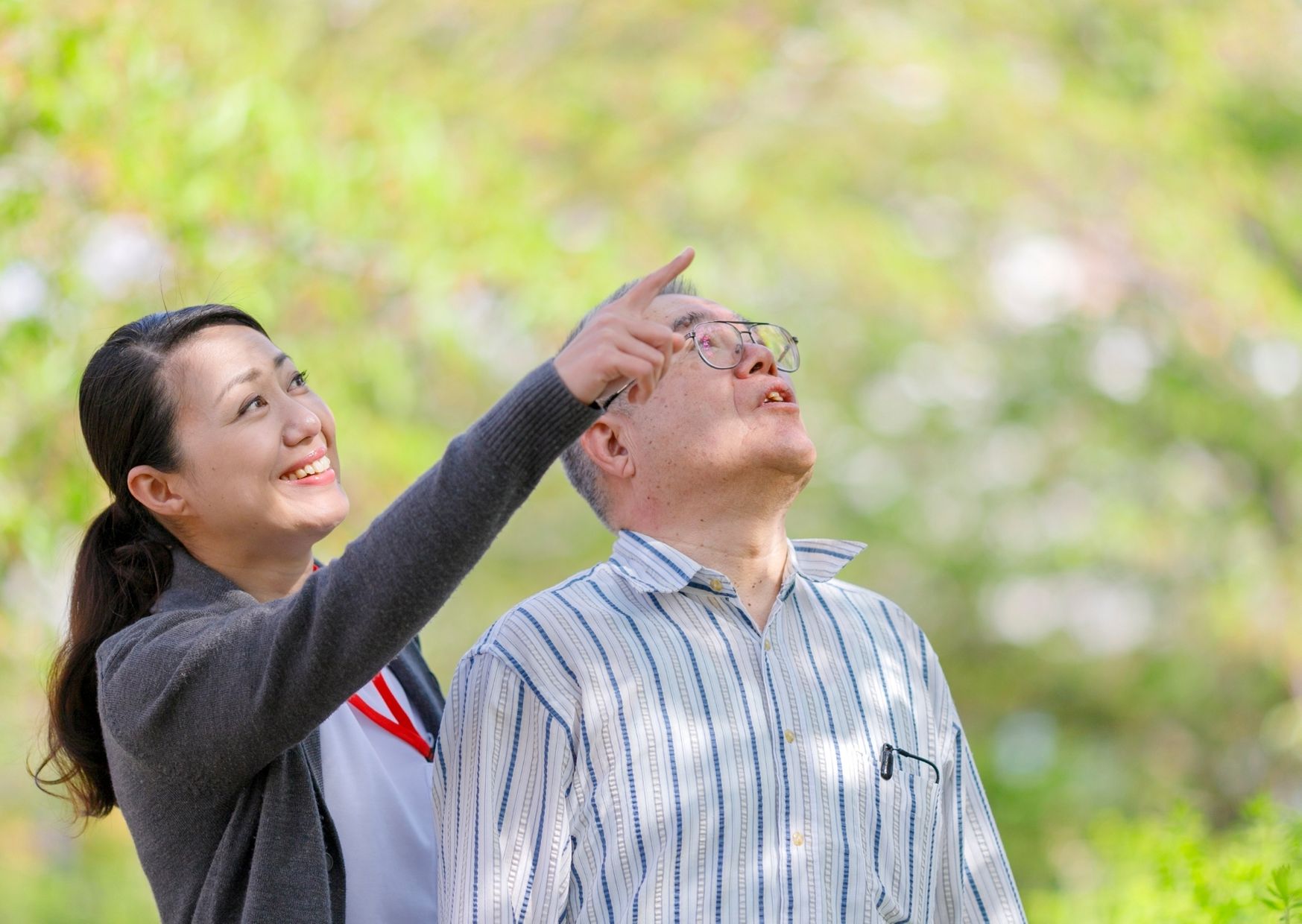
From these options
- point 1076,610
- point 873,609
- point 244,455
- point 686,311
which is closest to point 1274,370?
point 1076,610

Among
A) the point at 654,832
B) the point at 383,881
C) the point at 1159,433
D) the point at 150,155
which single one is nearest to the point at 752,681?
the point at 654,832

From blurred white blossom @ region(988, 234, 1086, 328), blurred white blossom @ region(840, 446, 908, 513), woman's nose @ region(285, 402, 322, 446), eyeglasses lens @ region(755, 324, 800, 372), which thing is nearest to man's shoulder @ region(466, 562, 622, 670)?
woman's nose @ region(285, 402, 322, 446)

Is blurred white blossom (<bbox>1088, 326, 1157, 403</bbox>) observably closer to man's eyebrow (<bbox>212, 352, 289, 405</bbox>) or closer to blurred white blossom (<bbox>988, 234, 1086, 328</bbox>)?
blurred white blossom (<bbox>988, 234, 1086, 328</bbox>)

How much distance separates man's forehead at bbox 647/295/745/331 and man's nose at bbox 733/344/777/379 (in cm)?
7

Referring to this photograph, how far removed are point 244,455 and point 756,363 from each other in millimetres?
856

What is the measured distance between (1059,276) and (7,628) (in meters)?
7.64

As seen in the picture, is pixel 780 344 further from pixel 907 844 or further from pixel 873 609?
pixel 907 844

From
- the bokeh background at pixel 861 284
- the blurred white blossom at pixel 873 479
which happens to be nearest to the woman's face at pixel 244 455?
the bokeh background at pixel 861 284

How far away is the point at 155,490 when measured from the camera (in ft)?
7.25

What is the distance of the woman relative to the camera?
1.69 m

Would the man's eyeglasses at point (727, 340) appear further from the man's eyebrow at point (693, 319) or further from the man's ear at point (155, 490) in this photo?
the man's ear at point (155, 490)

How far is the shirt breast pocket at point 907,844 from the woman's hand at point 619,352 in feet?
2.79

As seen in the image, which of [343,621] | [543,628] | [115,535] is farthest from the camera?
[115,535]

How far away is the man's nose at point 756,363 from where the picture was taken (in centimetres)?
236
